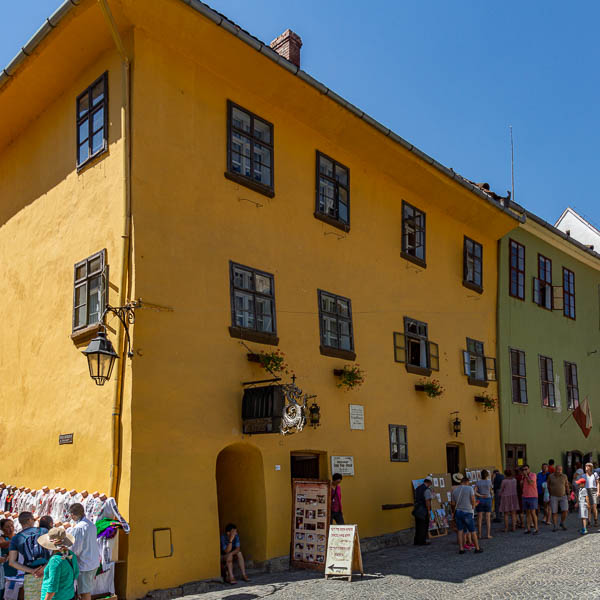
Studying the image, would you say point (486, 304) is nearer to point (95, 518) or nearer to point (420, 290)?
point (420, 290)

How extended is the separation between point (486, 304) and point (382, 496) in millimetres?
7773

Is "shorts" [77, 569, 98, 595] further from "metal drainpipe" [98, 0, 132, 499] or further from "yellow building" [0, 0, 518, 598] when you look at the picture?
"metal drainpipe" [98, 0, 132, 499]

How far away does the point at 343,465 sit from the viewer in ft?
47.8

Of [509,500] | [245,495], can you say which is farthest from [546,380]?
[245,495]

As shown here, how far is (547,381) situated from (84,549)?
18.0 m

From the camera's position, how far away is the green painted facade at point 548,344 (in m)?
21.6

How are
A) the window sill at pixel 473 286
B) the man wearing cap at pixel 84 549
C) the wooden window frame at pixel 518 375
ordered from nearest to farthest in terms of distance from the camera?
the man wearing cap at pixel 84 549 → the window sill at pixel 473 286 → the wooden window frame at pixel 518 375

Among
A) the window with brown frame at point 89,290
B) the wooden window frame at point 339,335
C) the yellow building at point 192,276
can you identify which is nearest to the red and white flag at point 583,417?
the yellow building at point 192,276

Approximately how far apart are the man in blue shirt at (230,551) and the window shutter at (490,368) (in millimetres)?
10477

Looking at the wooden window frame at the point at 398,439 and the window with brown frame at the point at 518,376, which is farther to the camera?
the window with brown frame at the point at 518,376

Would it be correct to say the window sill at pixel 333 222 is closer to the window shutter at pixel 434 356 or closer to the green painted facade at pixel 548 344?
the window shutter at pixel 434 356

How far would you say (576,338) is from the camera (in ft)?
85.0

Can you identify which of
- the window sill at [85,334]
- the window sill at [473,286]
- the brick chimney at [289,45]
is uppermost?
the brick chimney at [289,45]

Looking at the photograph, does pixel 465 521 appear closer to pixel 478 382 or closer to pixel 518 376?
pixel 478 382
